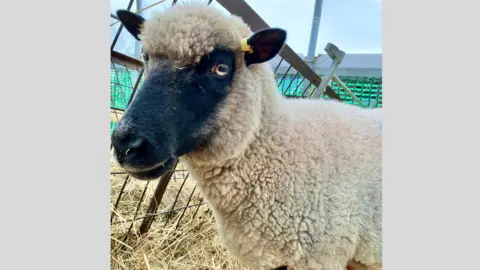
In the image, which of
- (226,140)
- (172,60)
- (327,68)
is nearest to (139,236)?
(226,140)

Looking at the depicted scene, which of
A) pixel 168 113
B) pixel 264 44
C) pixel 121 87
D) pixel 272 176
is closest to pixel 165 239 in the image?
pixel 121 87

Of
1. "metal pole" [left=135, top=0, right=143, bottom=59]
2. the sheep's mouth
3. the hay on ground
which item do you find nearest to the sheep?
the sheep's mouth

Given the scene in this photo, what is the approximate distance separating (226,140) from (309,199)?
0.37 m

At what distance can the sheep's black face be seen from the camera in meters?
0.92

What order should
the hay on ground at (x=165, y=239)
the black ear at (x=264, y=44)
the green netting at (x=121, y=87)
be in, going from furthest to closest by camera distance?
the hay on ground at (x=165, y=239)
the green netting at (x=121, y=87)
the black ear at (x=264, y=44)

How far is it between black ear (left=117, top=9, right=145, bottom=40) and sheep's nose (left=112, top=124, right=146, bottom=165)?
1.75 feet

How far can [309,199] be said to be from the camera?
4.01ft

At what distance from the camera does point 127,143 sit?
2.97 feet

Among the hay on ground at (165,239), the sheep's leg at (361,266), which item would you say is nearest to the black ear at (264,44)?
the sheep's leg at (361,266)

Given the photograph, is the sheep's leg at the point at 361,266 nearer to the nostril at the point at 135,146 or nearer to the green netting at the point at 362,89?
the green netting at the point at 362,89

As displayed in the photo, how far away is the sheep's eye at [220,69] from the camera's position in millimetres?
1103

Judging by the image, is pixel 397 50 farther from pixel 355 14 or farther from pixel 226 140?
pixel 226 140

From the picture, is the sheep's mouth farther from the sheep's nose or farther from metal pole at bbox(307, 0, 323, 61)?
metal pole at bbox(307, 0, 323, 61)

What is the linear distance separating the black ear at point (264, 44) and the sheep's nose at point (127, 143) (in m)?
0.49
